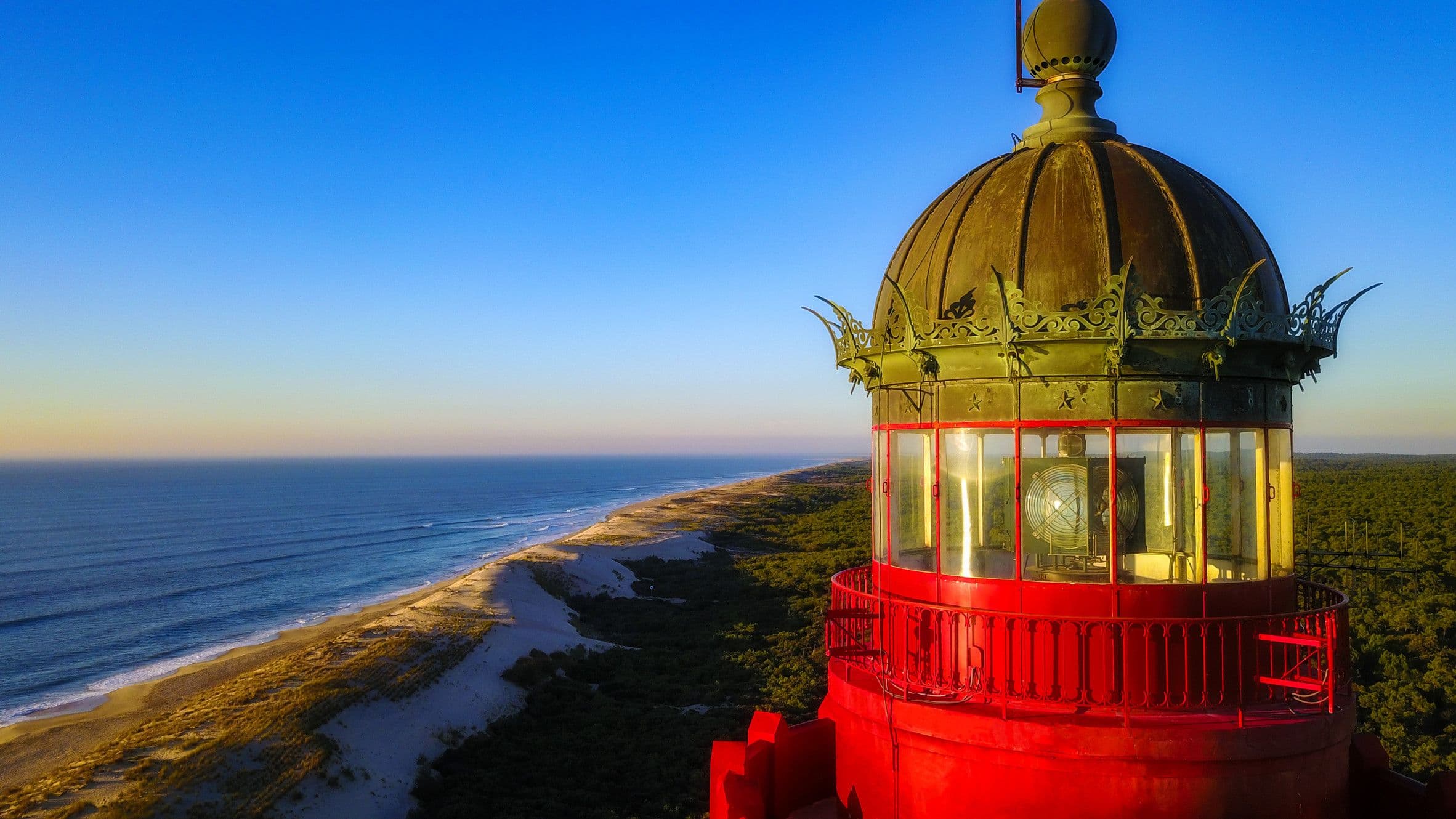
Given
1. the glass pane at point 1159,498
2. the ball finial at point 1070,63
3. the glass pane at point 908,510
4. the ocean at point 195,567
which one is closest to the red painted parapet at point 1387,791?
the glass pane at point 1159,498

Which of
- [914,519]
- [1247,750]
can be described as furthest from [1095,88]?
[1247,750]

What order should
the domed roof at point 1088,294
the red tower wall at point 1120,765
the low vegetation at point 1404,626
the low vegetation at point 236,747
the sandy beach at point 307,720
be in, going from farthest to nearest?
1. the sandy beach at point 307,720
2. the low vegetation at point 1404,626
3. the low vegetation at point 236,747
4. the domed roof at point 1088,294
5. the red tower wall at point 1120,765

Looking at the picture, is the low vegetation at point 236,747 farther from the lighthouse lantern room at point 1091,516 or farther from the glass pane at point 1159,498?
the glass pane at point 1159,498

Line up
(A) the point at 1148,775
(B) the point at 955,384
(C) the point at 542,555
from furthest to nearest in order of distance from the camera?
(C) the point at 542,555 → (B) the point at 955,384 → (A) the point at 1148,775

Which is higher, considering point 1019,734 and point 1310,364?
point 1310,364

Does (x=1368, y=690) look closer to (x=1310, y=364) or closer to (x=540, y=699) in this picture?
(x=1310, y=364)

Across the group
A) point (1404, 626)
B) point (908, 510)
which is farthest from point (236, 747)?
point (1404, 626)
